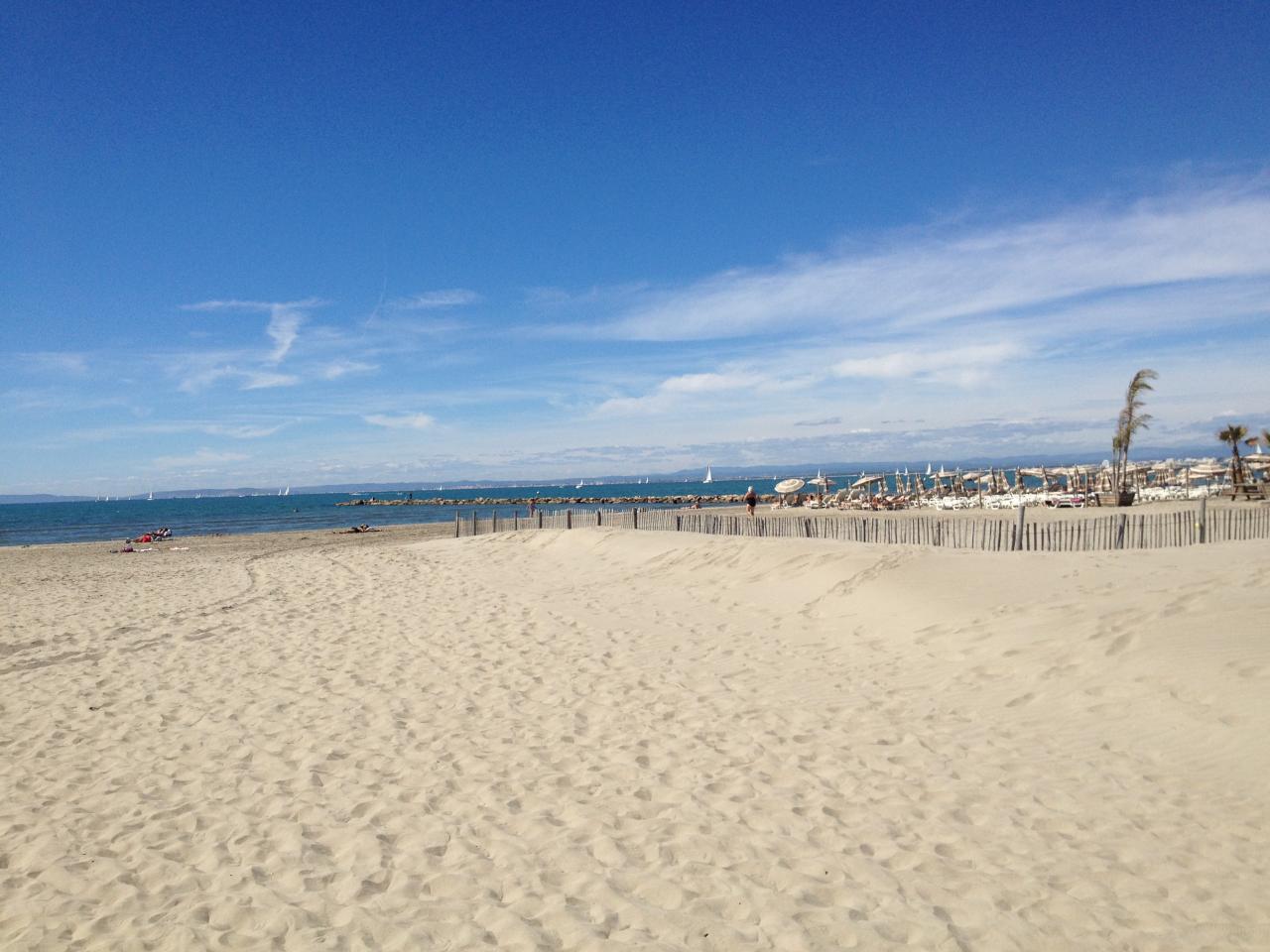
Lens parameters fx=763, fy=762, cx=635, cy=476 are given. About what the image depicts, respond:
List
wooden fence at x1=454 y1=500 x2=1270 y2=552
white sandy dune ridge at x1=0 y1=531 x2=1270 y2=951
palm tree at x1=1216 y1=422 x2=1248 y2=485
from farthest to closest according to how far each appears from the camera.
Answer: palm tree at x1=1216 y1=422 x2=1248 y2=485, wooden fence at x1=454 y1=500 x2=1270 y2=552, white sandy dune ridge at x1=0 y1=531 x2=1270 y2=951

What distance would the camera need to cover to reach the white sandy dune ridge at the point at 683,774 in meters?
4.11

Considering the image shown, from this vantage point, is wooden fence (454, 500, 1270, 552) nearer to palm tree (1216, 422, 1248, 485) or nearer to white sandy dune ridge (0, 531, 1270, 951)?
white sandy dune ridge (0, 531, 1270, 951)

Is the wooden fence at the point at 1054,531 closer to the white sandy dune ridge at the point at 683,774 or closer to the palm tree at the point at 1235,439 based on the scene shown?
the white sandy dune ridge at the point at 683,774

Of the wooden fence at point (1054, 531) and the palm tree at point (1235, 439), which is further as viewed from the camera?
the palm tree at point (1235, 439)

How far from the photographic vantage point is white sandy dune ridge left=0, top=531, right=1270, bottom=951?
13.5ft

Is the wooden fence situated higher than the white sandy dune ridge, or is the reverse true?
the wooden fence

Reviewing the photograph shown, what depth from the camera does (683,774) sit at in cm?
602

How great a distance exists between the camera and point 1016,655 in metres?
8.52

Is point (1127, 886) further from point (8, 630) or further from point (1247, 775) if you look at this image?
point (8, 630)

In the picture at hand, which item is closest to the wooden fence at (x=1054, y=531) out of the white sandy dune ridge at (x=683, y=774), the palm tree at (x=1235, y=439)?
the white sandy dune ridge at (x=683, y=774)

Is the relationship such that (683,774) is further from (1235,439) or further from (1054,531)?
(1235,439)

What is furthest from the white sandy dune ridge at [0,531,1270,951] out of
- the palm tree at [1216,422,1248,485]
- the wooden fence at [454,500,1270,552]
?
the palm tree at [1216,422,1248,485]

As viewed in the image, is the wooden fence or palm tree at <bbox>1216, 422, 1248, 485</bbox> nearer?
the wooden fence

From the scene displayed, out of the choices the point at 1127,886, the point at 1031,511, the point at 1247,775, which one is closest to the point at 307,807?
the point at 1127,886
